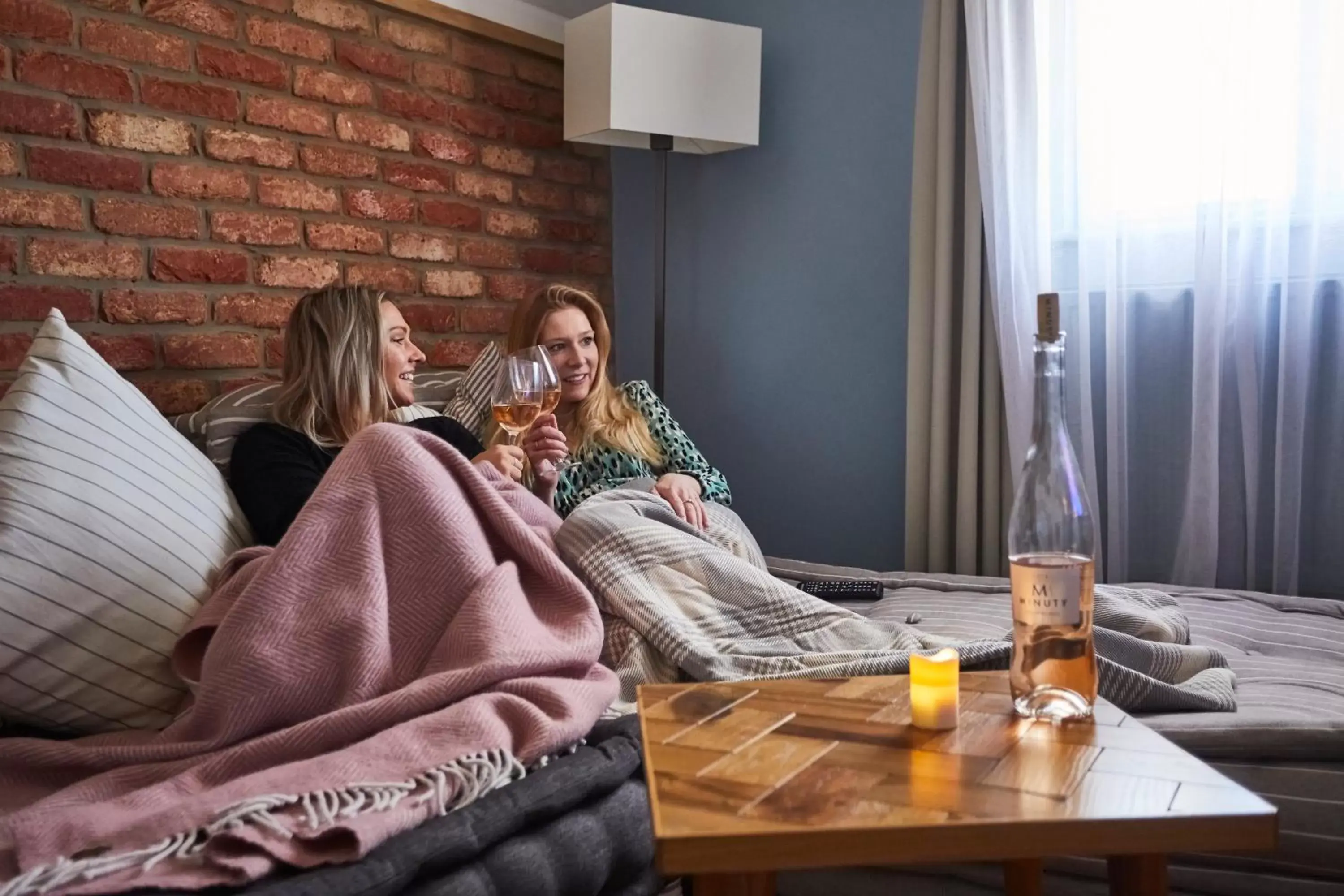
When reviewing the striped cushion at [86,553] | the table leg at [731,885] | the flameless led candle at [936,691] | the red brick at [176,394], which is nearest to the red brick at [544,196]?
the red brick at [176,394]

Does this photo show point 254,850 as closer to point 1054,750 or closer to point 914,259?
point 1054,750

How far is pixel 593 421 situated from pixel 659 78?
948 millimetres

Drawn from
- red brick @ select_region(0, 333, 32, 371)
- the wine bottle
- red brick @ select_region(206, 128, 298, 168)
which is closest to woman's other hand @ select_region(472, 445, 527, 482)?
red brick @ select_region(0, 333, 32, 371)

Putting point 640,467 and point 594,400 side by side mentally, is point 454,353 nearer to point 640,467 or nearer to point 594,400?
point 594,400

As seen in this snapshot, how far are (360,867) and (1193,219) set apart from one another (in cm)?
217

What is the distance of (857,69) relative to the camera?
10.00 feet

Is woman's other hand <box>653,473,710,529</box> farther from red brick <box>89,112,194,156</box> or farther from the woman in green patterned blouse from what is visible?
red brick <box>89,112,194,156</box>

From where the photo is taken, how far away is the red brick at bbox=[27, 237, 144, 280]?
2.06 m

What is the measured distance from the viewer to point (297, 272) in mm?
2549

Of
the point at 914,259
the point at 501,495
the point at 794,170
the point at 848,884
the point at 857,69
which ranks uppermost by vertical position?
the point at 857,69

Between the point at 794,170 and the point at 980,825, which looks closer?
the point at 980,825

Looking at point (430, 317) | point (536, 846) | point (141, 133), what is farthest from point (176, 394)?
point (536, 846)

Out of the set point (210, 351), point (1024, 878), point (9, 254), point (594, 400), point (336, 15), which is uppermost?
point (336, 15)

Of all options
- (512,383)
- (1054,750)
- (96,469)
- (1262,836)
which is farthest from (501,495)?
(1262,836)
